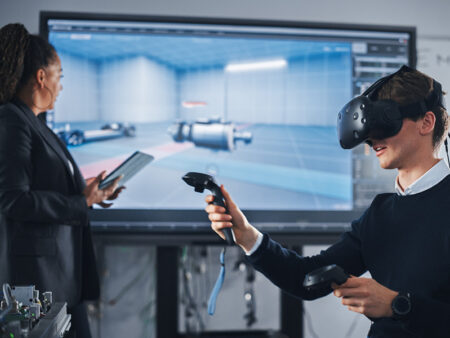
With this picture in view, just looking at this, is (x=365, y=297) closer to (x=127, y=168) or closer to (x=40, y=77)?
(x=127, y=168)

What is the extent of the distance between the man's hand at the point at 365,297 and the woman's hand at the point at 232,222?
1.08 ft

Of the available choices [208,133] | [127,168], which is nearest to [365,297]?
[127,168]

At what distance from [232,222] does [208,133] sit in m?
1.18

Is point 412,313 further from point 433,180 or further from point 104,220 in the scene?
point 104,220

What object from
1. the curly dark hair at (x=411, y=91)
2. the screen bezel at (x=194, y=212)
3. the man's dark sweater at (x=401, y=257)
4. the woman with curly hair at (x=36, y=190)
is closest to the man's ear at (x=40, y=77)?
the woman with curly hair at (x=36, y=190)

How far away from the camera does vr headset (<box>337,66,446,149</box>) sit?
1.12 m

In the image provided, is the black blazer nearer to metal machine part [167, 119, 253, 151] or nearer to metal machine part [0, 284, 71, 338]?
metal machine part [0, 284, 71, 338]

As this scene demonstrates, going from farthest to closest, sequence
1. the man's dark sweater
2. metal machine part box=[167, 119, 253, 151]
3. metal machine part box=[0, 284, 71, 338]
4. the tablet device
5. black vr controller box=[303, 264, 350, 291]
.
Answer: metal machine part box=[167, 119, 253, 151] → the tablet device → the man's dark sweater → black vr controller box=[303, 264, 350, 291] → metal machine part box=[0, 284, 71, 338]

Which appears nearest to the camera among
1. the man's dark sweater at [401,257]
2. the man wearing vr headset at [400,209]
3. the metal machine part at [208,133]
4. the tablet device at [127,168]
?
the man's dark sweater at [401,257]

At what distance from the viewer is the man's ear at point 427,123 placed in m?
1.16

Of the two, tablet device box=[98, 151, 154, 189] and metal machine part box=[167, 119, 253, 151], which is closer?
tablet device box=[98, 151, 154, 189]

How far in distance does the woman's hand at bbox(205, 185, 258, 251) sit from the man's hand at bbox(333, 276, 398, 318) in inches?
13.0

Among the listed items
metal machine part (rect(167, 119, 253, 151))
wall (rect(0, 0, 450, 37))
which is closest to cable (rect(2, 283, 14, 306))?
metal machine part (rect(167, 119, 253, 151))

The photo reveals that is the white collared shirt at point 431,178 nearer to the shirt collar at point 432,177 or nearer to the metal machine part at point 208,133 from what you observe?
the shirt collar at point 432,177
